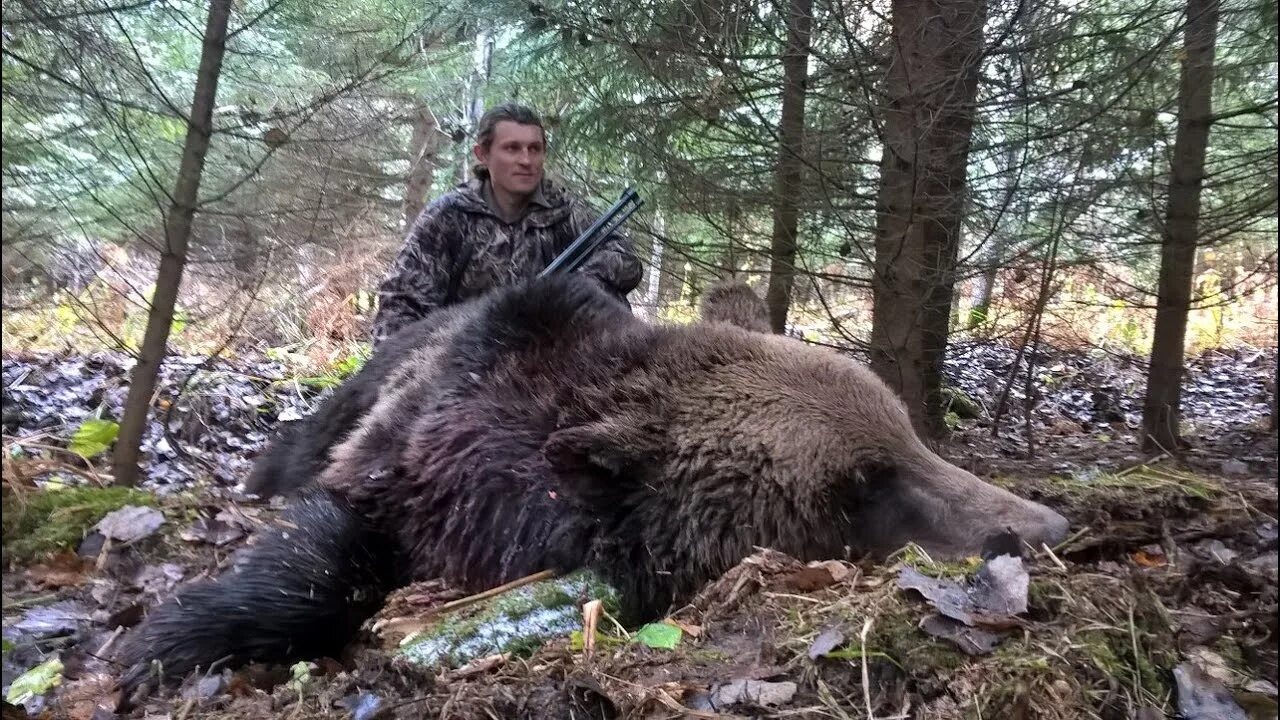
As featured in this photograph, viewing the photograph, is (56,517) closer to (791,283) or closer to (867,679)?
(867,679)

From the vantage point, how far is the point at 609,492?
2604 mm

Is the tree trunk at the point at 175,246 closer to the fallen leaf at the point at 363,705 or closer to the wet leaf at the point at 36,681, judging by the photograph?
the wet leaf at the point at 36,681

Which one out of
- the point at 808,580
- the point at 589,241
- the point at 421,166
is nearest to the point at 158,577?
the point at 808,580

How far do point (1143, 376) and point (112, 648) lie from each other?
3848 millimetres

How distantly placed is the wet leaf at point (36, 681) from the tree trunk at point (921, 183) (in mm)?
3692

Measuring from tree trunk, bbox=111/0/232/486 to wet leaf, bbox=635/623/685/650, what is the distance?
3.01 meters

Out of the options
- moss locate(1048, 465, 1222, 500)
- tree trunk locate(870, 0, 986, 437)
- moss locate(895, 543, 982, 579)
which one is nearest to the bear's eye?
moss locate(895, 543, 982, 579)

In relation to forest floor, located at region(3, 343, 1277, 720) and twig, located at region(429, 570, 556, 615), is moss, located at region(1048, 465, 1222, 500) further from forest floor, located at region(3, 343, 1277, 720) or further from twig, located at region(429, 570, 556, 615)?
twig, located at region(429, 570, 556, 615)

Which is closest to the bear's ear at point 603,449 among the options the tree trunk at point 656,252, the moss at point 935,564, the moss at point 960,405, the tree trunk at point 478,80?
the moss at point 935,564

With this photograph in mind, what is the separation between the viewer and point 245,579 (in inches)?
106

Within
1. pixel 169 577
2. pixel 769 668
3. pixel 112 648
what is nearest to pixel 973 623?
pixel 769 668

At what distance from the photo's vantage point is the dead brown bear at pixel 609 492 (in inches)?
99.3

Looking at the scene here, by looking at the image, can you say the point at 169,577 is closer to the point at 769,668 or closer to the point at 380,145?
the point at 769,668

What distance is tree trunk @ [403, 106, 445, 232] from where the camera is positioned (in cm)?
977
